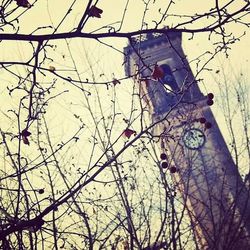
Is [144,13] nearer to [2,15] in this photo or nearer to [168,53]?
[2,15]

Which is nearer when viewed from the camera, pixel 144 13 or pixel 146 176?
pixel 144 13

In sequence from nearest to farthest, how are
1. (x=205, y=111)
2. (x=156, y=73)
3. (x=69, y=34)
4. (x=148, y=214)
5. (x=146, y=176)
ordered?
(x=69, y=34) < (x=156, y=73) < (x=148, y=214) < (x=146, y=176) < (x=205, y=111)

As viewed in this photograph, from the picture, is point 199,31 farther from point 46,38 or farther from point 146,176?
point 146,176

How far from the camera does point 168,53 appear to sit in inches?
679

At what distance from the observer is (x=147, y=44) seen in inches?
683

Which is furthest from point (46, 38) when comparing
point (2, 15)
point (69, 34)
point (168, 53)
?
point (168, 53)

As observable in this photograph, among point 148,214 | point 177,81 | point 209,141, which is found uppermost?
point 177,81

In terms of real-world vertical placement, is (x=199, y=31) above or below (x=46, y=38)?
below

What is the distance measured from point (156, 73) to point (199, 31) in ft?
1.75

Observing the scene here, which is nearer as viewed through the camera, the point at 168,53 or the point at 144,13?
Result: the point at 144,13

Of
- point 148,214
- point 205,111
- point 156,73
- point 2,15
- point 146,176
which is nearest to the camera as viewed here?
point 2,15

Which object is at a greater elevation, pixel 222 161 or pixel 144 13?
pixel 222 161

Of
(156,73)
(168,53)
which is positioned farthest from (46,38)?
(168,53)

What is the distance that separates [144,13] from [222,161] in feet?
43.9
